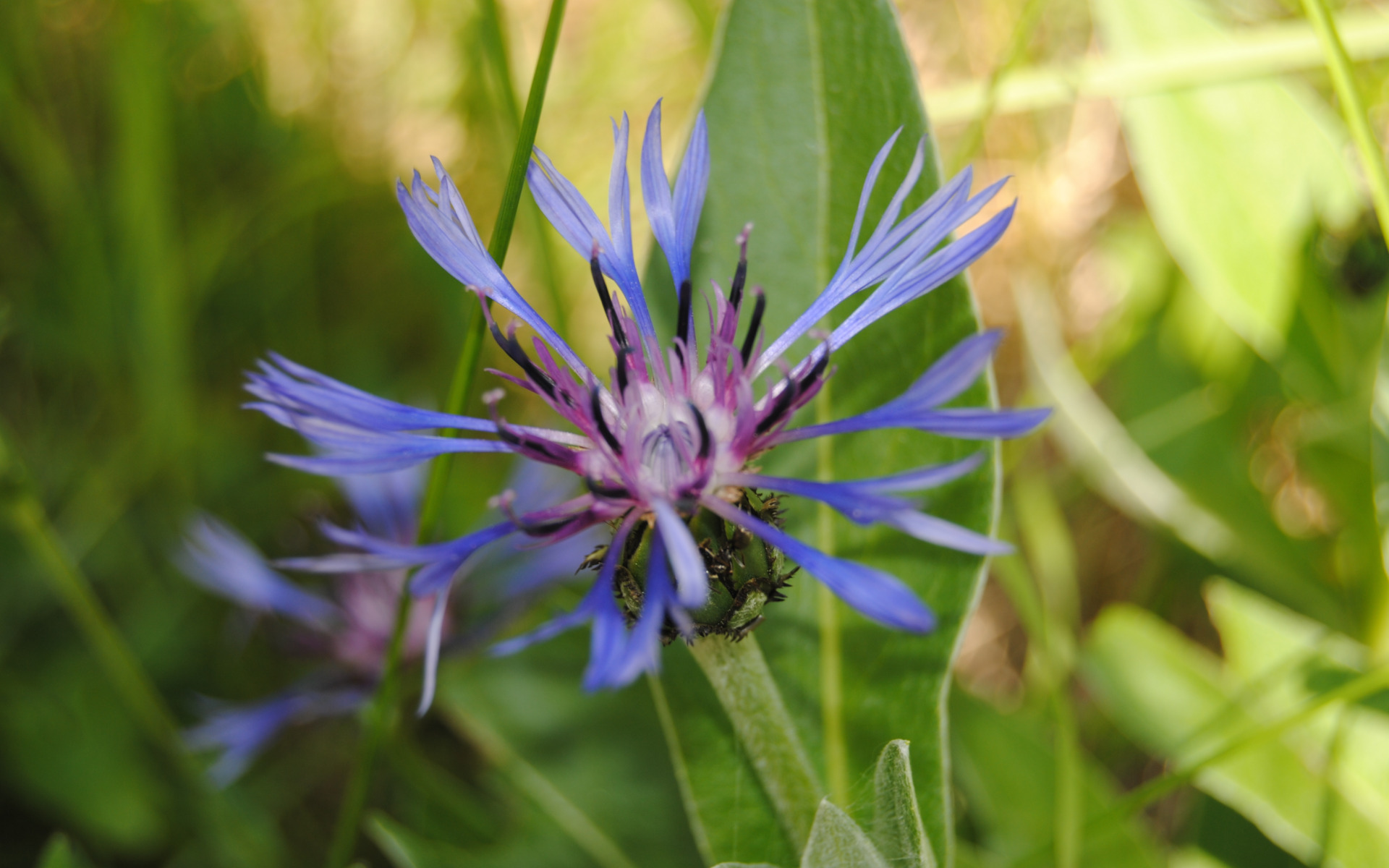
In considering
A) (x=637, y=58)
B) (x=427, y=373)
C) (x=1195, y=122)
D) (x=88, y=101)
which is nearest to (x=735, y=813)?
(x=1195, y=122)

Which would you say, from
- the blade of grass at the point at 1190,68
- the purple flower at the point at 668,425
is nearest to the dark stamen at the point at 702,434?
the purple flower at the point at 668,425

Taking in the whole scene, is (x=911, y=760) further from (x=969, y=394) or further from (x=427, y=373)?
(x=427, y=373)

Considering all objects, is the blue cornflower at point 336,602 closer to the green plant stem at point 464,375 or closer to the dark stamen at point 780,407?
the green plant stem at point 464,375

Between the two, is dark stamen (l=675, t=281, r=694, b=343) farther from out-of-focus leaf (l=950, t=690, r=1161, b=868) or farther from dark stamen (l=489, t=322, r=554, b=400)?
out-of-focus leaf (l=950, t=690, r=1161, b=868)

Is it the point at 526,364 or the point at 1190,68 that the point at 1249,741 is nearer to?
the point at 526,364

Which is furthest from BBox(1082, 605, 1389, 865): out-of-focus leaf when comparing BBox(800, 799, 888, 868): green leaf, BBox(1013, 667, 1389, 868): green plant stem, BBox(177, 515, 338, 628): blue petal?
BBox(177, 515, 338, 628): blue petal
